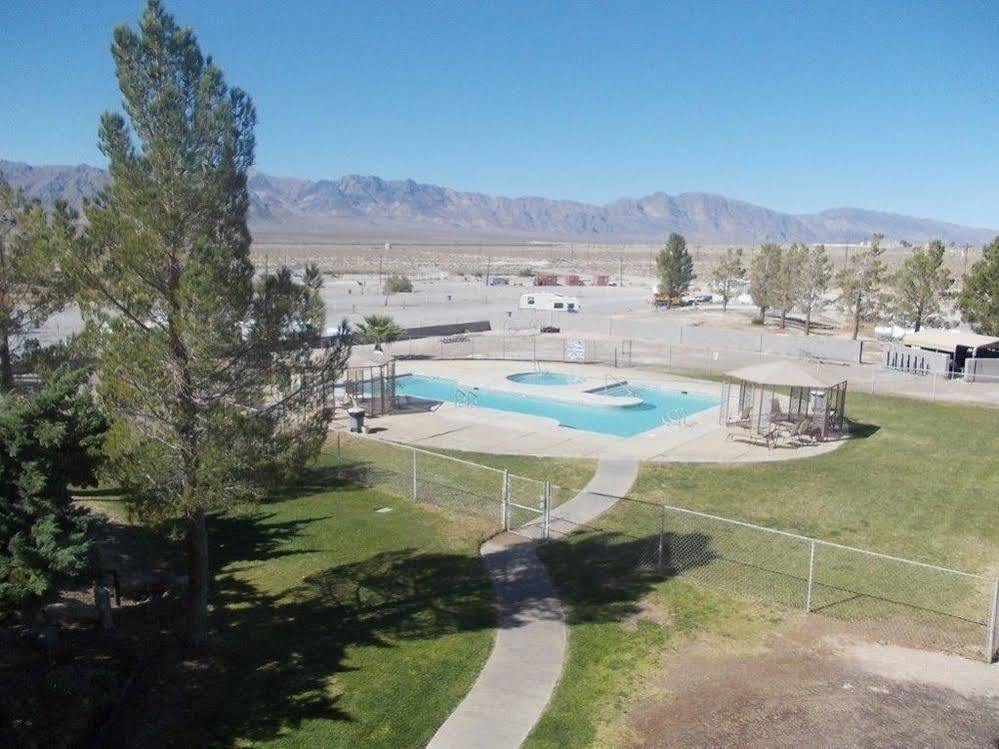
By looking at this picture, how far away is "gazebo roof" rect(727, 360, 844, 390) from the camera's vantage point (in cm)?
2430

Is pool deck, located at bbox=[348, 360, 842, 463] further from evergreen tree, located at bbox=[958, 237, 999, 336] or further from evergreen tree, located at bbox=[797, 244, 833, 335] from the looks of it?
evergreen tree, located at bbox=[797, 244, 833, 335]

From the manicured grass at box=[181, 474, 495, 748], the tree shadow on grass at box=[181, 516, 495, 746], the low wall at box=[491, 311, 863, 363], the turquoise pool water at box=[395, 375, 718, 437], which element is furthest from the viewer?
the low wall at box=[491, 311, 863, 363]

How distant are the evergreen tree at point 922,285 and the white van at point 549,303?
87.4ft

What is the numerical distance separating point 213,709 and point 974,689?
10102 mm

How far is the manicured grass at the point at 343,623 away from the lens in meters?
10.2

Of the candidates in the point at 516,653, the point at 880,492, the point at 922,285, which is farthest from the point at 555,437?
the point at 922,285

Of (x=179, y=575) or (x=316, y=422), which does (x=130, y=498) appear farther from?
(x=179, y=575)

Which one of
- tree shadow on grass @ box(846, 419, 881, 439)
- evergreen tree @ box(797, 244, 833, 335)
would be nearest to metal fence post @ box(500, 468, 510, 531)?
tree shadow on grass @ box(846, 419, 881, 439)

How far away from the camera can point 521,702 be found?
10570 millimetres

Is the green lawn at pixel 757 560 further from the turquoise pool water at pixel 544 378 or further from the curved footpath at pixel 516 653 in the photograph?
the turquoise pool water at pixel 544 378

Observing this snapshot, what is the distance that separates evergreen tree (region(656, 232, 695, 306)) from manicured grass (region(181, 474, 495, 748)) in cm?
6031

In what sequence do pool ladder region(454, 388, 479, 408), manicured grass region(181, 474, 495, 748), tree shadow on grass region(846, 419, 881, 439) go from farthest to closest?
pool ladder region(454, 388, 479, 408) → tree shadow on grass region(846, 419, 881, 439) → manicured grass region(181, 474, 495, 748)

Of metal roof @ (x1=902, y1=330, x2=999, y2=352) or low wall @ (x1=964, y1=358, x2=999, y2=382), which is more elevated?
metal roof @ (x1=902, y1=330, x2=999, y2=352)

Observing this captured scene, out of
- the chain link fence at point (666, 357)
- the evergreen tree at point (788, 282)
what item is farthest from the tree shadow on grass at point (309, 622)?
the evergreen tree at point (788, 282)
